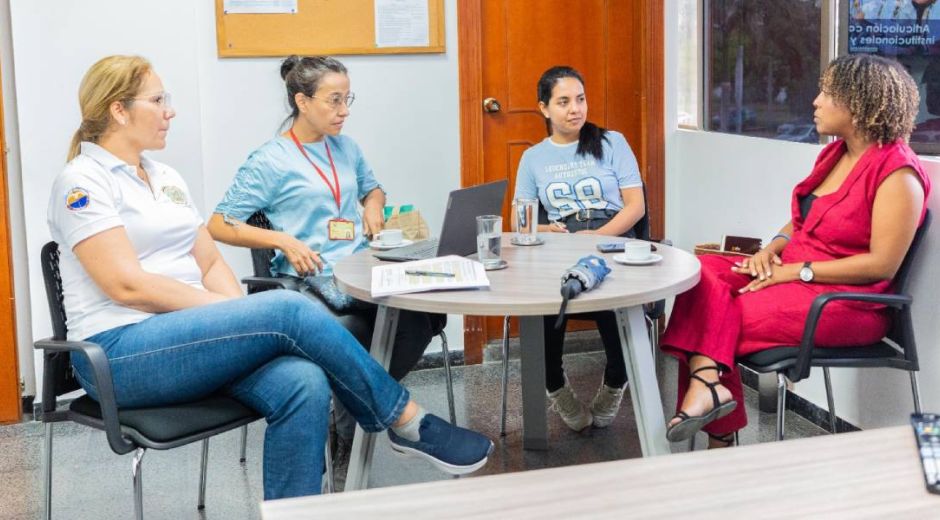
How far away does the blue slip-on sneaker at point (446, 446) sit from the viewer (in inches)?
104

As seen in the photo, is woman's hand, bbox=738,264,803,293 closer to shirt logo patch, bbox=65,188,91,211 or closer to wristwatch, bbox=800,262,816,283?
wristwatch, bbox=800,262,816,283

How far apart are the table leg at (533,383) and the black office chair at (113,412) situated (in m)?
1.02

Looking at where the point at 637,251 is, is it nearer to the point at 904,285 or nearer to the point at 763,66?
the point at 904,285

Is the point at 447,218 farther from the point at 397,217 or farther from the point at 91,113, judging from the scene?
the point at 91,113

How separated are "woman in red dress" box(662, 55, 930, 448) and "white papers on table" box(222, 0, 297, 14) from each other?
205 centimetres

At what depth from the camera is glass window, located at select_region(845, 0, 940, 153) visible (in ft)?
10.6

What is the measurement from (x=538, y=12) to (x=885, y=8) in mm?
1632

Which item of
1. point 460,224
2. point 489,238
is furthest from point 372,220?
point 489,238

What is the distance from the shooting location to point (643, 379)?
2.72m

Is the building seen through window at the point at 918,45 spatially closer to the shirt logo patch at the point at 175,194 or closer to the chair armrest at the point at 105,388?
the shirt logo patch at the point at 175,194

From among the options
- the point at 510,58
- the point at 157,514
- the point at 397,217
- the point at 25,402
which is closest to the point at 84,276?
the point at 157,514

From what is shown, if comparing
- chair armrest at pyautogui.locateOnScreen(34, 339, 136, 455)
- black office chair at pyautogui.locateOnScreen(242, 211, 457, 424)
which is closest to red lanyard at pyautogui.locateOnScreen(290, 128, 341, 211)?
black office chair at pyautogui.locateOnScreen(242, 211, 457, 424)

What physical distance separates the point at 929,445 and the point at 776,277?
165cm

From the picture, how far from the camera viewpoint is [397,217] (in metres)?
3.45
